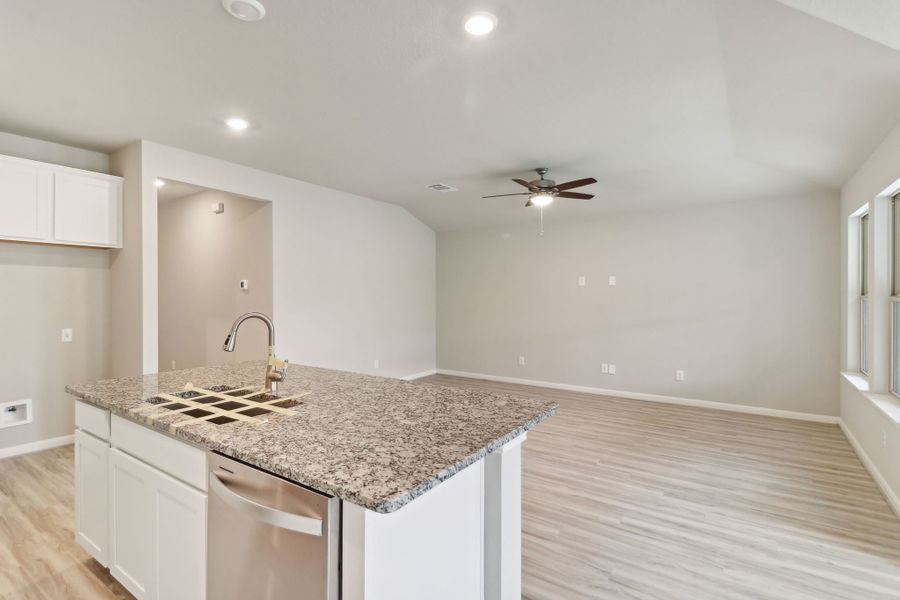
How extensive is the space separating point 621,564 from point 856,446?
2974mm

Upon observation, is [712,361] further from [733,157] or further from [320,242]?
[320,242]

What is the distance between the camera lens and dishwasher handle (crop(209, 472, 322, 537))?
3.75ft

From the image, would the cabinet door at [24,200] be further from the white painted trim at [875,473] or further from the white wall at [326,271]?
the white painted trim at [875,473]

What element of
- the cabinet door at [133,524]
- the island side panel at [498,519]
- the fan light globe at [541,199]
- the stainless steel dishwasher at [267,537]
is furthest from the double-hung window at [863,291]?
the cabinet door at [133,524]

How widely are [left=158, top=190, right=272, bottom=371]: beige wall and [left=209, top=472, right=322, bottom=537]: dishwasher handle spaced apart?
3.57 m

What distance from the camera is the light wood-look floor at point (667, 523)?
6.96 feet

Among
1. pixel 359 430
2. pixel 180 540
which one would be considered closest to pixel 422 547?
pixel 359 430

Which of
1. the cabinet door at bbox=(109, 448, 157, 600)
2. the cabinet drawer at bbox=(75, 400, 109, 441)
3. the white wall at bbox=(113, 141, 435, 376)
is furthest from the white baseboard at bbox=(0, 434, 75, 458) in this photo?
the cabinet door at bbox=(109, 448, 157, 600)

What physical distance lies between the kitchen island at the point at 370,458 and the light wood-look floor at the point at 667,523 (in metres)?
0.56

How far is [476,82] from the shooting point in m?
2.77

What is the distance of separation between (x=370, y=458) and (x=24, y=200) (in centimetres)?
396

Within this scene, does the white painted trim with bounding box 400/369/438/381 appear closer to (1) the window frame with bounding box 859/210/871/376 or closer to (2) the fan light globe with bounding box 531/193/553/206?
(2) the fan light globe with bounding box 531/193/553/206

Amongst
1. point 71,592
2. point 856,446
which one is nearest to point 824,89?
point 856,446

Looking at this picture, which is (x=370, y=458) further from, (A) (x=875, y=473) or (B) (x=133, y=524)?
(A) (x=875, y=473)
